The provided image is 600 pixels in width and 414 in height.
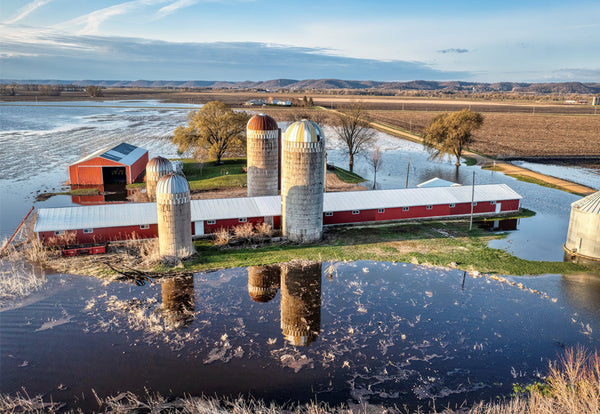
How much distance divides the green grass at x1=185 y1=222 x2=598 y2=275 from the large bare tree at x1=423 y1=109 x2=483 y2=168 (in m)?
32.2

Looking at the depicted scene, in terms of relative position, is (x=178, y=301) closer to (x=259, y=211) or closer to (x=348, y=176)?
(x=259, y=211)

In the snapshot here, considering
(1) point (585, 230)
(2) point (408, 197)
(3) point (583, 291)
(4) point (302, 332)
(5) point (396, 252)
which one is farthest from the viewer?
(2) point (408, 197)

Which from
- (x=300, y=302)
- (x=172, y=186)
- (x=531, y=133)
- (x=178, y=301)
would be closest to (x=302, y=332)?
(x=300, y=302)

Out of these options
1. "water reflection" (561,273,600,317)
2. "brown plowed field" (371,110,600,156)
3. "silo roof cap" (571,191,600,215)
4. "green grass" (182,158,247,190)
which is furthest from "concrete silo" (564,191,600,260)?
"brown plowed field" (371,110,600,156)

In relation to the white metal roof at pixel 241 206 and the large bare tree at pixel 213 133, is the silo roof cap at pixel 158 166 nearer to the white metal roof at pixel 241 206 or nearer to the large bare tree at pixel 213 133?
the white metal roof at pixel 241 206

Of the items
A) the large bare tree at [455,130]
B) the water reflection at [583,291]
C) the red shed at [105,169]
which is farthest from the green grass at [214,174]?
the water reflection at [583,291]

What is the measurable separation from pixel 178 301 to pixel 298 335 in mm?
7353

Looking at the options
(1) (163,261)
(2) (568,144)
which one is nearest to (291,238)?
(1) (163,261)

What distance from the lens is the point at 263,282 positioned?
26.8 m

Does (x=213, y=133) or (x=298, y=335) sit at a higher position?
(x=213, y=133)

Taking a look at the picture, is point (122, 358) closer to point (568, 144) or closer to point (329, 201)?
point (329, 201)

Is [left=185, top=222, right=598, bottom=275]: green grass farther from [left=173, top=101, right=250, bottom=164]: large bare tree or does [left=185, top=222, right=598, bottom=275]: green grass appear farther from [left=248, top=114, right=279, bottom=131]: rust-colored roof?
[left=173, top=101, right=250, bottom=164]: large bare tree

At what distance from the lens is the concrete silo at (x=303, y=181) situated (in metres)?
31.4

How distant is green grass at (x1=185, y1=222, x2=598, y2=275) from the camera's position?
28922mm
